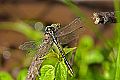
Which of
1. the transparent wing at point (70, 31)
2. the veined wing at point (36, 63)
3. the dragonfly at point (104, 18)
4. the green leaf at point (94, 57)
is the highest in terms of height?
the dragonfly at point (104, 18)

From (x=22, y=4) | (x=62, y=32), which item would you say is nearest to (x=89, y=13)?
(x=22, y=4)

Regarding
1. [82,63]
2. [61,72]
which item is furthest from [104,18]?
[82,63]

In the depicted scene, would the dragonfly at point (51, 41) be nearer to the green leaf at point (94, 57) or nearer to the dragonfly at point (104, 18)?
the dragonfly at point (104, 18)

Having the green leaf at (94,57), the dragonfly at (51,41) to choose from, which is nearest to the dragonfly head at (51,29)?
the dragonfly at (51,41)

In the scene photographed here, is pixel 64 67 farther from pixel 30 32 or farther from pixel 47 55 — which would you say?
pixel 30 32

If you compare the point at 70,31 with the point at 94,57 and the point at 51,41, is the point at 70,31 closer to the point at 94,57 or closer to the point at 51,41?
the point at 51,41

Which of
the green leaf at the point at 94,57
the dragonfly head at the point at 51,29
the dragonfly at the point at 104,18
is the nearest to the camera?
the dragonfly at the point at 104,18

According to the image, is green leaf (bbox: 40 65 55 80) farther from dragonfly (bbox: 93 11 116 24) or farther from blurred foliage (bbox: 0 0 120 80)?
dragonfly (bbox: 93 11 116 24)
